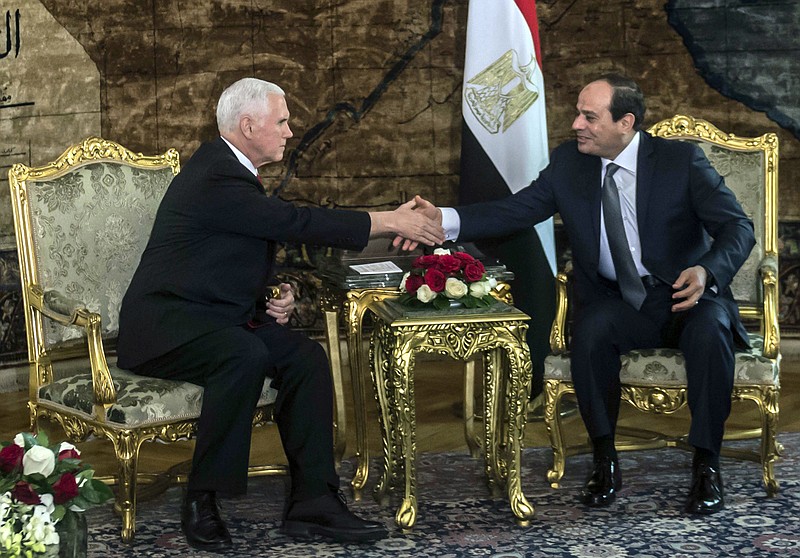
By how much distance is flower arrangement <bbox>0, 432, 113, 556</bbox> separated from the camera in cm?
225

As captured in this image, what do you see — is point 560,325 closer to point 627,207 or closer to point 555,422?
point 555,422

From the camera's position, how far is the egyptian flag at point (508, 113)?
5.14 metres

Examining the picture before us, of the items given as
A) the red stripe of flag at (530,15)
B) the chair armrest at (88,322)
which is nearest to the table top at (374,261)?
the chair armrest at (88,322)

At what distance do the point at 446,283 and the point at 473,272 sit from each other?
0.10 metres

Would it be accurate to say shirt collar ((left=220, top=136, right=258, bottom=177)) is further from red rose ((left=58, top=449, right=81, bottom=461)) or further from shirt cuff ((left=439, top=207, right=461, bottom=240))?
red rose ((left=58, top=449, right=81, bottom=461))

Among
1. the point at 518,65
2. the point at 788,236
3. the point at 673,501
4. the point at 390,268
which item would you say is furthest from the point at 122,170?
the point at 788,236

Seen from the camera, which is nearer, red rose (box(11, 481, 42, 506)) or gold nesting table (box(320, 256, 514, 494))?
red rose (box(11, 481, 42, 506))

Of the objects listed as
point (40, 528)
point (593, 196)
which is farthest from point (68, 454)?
point (593, 196)

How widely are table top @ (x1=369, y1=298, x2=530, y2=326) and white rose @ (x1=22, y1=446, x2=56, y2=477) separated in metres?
1.35

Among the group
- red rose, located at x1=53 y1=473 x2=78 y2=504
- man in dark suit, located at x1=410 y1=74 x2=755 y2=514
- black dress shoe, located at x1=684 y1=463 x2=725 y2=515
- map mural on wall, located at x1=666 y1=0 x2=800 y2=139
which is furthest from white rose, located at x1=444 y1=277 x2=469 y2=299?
map mural on wall, located at x1=666 y1=0 x2=800 y2=139

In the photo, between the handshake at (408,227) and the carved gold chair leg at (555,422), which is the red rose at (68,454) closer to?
the handshake at (408,227)

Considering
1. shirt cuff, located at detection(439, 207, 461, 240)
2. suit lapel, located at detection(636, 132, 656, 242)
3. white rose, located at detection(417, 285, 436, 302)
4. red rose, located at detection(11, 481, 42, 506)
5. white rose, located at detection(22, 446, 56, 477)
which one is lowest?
red rose, located at detection(11, 481, 42, 506)

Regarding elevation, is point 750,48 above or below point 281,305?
above

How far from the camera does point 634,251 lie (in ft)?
13.8
